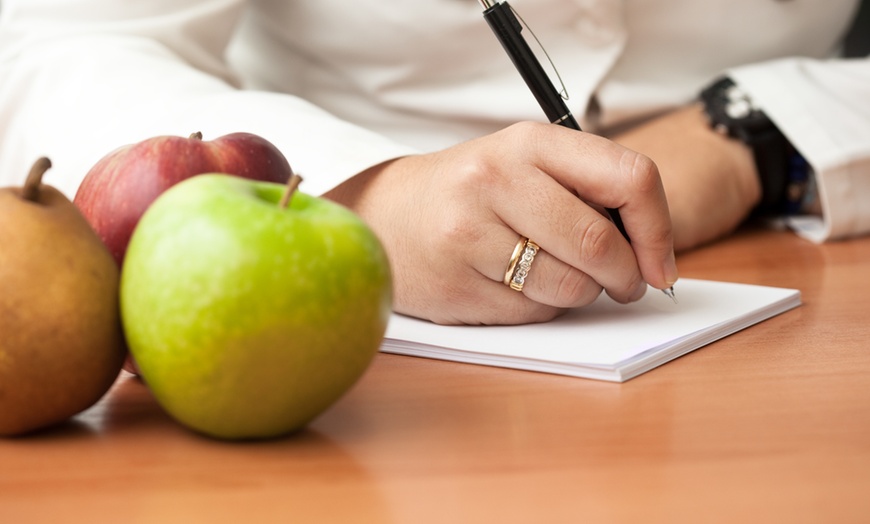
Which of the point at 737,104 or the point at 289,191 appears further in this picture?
the point at 737,104

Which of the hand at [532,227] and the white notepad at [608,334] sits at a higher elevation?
→ the hand at [532,227]

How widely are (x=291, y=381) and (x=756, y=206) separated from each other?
2.96ft

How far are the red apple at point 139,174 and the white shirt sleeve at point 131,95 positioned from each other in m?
0.27

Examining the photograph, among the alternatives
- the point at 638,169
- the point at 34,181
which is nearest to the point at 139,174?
the point at 34,181

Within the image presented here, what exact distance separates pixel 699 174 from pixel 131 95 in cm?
63

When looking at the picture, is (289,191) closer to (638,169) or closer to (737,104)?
(638,169)

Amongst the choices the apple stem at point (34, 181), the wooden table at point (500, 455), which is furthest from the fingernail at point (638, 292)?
the apple stem at point (34, 181)

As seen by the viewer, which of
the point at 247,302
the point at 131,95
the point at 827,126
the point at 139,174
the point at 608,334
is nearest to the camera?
the point at 247,302

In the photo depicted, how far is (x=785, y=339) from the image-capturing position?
656mm

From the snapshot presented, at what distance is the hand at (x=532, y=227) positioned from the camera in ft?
2.18

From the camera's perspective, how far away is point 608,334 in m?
0.65

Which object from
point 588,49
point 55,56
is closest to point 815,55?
point 588,49

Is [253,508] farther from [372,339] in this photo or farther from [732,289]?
[732,289]

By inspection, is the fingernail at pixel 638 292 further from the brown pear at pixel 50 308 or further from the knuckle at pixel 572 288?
the brown pear at pixel 50 308
